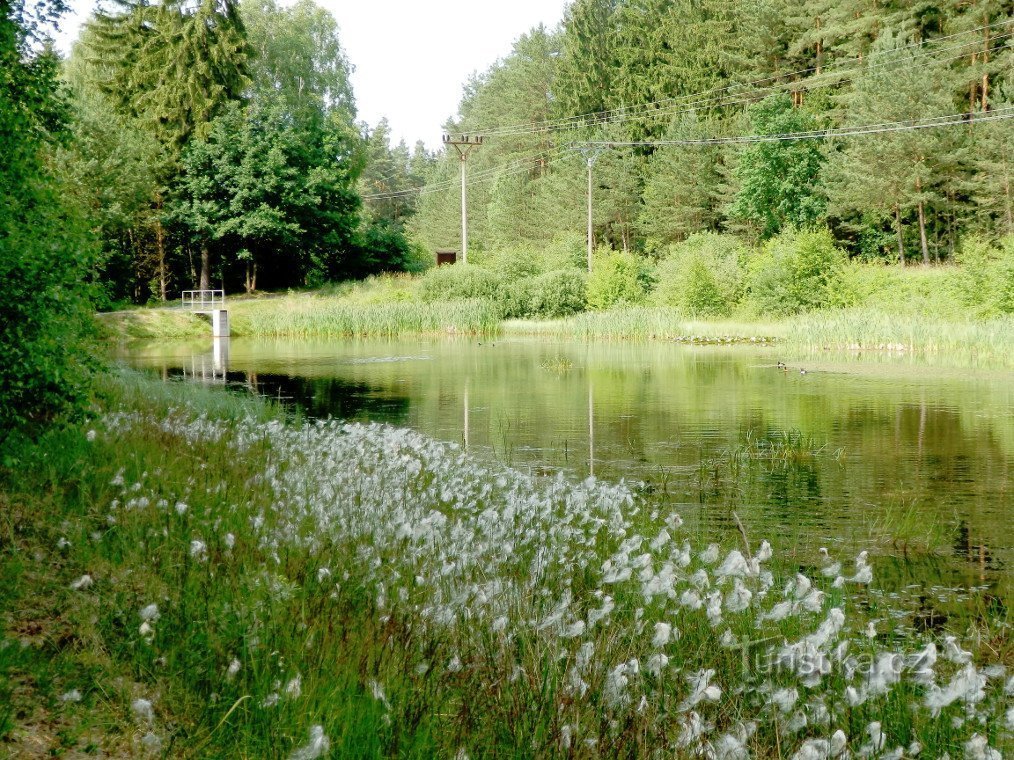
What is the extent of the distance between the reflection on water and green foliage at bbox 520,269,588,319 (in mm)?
21208

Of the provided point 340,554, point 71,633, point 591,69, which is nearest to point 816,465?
point 340,554

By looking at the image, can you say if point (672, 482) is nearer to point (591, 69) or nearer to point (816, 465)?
point (816, 465)

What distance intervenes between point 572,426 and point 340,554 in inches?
414

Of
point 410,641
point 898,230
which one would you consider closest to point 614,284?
point 898,230

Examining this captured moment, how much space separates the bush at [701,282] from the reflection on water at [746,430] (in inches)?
658

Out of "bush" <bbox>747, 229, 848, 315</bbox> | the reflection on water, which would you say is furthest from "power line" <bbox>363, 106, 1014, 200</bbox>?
the reflection on water

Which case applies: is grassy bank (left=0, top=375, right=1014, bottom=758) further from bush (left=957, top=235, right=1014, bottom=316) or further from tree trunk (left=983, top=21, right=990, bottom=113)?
tree trunk (left=983, top=21, right=990, bottom=113)

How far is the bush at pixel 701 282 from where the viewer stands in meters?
48.5

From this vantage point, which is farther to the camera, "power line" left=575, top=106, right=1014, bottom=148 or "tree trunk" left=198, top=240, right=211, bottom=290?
"tree trunk" left=198, top=240, right=211, bottom=290

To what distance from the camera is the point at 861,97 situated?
177ft

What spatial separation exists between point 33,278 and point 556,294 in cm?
4723

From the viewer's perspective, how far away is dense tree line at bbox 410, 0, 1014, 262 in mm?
51688

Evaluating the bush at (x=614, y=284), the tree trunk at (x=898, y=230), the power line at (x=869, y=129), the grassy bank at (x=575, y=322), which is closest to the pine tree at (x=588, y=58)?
the power line at (x=869, y=129)

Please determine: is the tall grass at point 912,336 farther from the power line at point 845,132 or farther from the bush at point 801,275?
the power line at point 845,132
